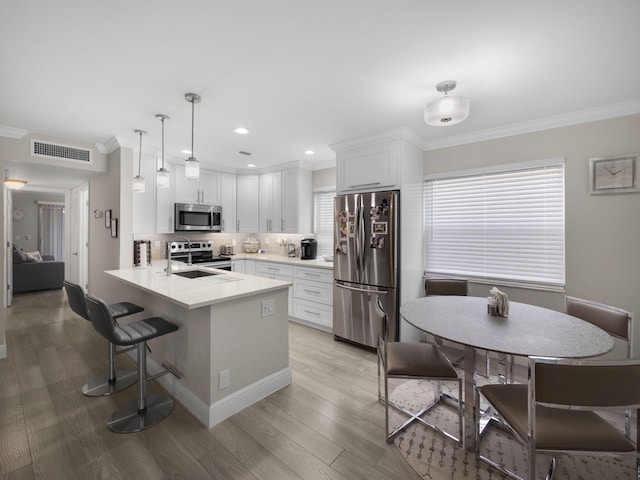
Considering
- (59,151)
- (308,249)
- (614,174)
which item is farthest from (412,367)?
(59,151)

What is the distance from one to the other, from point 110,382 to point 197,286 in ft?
4.02

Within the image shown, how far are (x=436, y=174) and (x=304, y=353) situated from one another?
2.61m

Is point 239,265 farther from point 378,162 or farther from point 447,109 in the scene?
point 447,109

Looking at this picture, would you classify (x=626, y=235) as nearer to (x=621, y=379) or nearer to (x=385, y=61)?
(x=621, y=379)

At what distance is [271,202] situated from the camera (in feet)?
16.2

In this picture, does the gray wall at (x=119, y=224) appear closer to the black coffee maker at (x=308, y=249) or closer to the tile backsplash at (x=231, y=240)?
the tile backsplash at (x=231, y=240)

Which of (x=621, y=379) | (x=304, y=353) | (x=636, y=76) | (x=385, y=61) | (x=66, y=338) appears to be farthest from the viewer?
(x=66, y=338)

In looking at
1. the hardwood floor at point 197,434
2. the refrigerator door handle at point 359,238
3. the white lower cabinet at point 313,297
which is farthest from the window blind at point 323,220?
the hardwood floor at point 197,434

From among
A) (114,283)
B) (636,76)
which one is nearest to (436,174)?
(636,76)

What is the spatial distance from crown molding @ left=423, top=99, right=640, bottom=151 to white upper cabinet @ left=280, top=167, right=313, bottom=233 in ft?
6.45

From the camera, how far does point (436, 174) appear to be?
339 centimetres

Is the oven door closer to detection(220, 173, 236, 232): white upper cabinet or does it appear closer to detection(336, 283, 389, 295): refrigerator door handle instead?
detection(220, 173, 236, 232): white upper cabinet

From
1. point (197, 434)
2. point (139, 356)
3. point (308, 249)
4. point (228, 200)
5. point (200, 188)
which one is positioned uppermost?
point (200, 188)

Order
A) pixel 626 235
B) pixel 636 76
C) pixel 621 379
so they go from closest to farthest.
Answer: pixel 621 379 → pixel 636 76 → pixel 626 235
